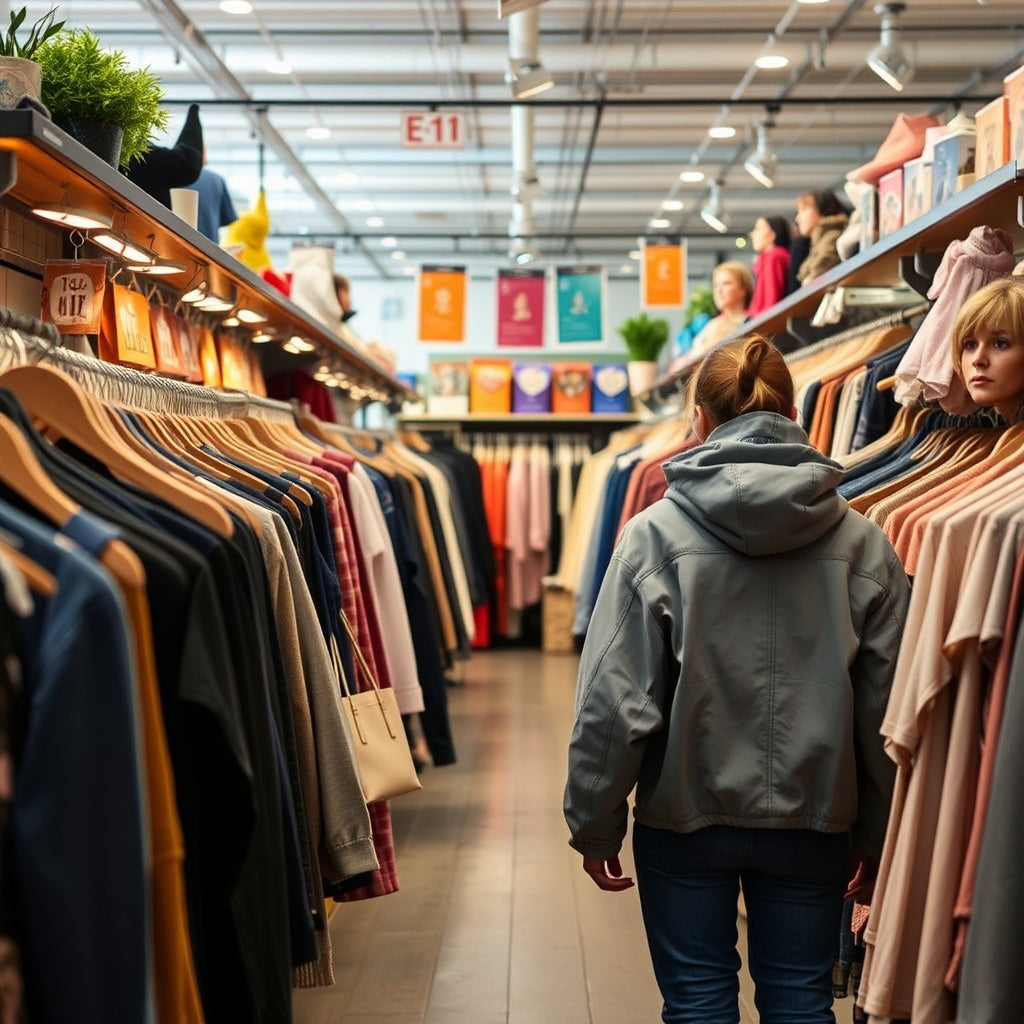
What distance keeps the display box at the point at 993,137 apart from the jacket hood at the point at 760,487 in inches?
42.9

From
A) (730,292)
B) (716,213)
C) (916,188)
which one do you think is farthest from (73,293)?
(716,213)

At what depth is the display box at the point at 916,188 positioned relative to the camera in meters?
3.78

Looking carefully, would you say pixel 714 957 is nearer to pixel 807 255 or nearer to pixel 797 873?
pixel 797 873

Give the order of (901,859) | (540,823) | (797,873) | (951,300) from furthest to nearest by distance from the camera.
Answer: (540,823)
(951,300)
(797,873)
(901,859)

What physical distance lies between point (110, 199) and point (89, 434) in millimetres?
951

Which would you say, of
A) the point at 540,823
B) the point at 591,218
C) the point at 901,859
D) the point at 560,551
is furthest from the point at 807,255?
the point at 591,218

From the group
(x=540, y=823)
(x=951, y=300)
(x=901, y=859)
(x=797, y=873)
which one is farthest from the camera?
(x=540, y=823)

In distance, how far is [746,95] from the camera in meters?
11.9

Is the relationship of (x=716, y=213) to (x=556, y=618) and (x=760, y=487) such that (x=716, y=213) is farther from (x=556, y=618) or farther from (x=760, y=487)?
(x=760, y=487)

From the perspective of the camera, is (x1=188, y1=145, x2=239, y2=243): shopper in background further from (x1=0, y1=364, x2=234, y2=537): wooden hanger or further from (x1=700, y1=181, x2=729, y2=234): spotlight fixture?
(x1=700, y1=181, x2=729, y2=234): spotlight fixture

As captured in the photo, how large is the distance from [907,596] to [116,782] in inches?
60.3

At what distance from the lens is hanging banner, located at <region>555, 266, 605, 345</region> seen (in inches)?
494

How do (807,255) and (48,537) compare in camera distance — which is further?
(807,255)

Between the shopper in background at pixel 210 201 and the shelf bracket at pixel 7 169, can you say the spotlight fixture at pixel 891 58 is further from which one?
the shelf bracket at pixel 7 169
